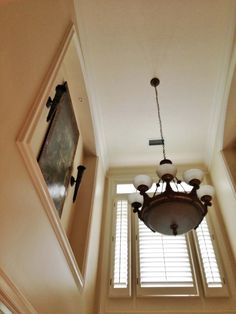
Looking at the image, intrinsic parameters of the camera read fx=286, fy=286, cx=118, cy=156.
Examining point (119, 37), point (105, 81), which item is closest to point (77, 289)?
point (105, 81)

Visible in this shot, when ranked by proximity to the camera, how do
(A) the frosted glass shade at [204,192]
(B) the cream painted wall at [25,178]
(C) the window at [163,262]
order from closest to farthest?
(B) the cream painted wall at [25,178], (A) the frosted glass shade at [204,192], (C) the window at [163,262]

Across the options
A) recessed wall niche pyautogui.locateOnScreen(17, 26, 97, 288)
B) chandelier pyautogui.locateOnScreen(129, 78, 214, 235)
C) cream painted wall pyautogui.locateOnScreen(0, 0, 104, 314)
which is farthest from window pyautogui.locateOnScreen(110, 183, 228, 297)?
cream painted wall pyautogui.locateOnScreen(0, 0, 104, 314)

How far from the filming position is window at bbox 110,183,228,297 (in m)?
3.52

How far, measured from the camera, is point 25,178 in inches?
73.2

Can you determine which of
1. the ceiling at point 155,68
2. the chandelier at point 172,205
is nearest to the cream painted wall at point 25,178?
the chandelier at point 172,205

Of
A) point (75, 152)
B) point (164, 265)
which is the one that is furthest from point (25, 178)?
point (164, 265)

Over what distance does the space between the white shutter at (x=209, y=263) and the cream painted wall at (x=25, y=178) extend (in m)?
1.81

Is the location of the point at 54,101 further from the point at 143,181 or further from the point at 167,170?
the point at 167,170

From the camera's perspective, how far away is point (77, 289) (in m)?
2.80

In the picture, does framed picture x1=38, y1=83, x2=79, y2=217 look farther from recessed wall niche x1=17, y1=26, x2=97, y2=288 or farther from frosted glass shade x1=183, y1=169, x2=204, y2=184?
frosted glass shade x1=183, y1=169, x2=204, y2=184

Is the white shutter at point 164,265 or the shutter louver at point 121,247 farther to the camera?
the shutter louver at point 121,247

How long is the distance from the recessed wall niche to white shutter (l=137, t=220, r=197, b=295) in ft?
3.22

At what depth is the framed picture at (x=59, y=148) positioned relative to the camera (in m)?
2.57

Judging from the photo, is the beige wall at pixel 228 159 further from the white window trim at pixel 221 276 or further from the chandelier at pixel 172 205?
the chandelier at pixel 172 205
